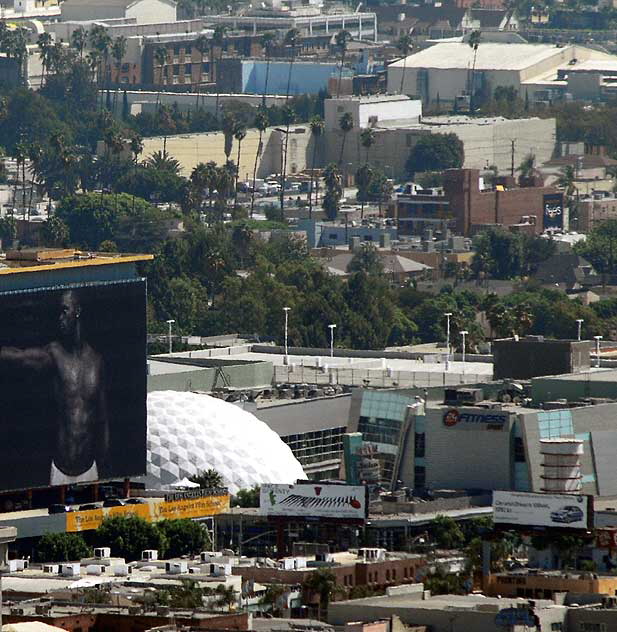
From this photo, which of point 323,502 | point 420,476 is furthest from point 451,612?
point 420,476

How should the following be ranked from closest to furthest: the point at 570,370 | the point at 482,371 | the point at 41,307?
the point at 41,307
the point at 570,370
the point at 482,371

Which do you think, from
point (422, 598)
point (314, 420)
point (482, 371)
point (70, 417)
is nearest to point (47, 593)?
point (422, 598)

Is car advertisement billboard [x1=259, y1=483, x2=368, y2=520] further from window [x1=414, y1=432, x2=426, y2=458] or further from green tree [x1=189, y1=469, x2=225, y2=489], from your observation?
window [x1=414, y1=432, x2=426, y2=458]

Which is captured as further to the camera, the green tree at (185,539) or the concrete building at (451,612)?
the green tree at (185,539)

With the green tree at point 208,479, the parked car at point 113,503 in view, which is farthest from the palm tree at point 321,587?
the green tree at point 208,479

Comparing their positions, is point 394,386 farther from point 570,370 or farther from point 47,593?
point 47,593

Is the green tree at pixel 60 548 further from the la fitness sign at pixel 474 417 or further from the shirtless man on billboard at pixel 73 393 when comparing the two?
the la fitness sign at pixel 474 417
